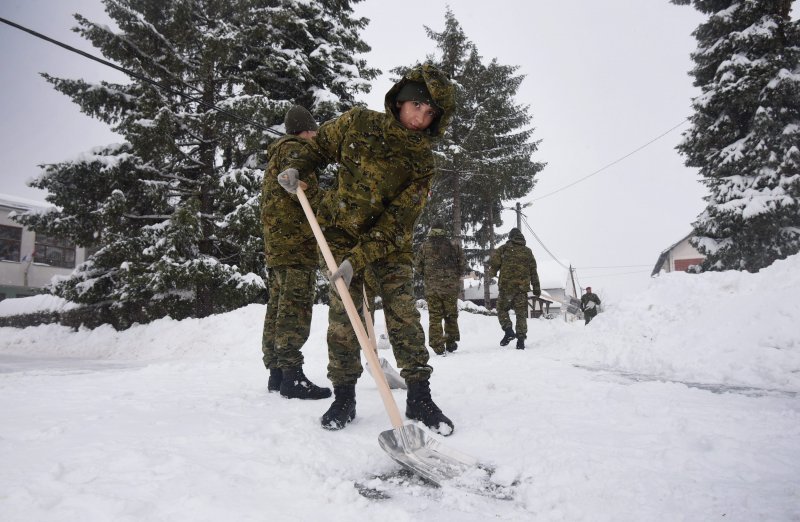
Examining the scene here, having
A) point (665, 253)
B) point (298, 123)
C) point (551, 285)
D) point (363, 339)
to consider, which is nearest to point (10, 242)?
point (298, 123)

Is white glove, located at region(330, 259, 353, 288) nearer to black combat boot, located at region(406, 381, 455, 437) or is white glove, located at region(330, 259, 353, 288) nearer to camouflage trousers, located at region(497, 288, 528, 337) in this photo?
black combat boot, located at region(406, 381, 455, 437)

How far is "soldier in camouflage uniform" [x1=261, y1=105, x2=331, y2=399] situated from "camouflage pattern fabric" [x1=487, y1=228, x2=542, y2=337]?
501cm

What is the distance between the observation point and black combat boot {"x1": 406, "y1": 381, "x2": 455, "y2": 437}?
242 centimetres

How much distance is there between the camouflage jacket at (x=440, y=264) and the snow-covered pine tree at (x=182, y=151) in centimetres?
451

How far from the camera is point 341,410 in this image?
251cm

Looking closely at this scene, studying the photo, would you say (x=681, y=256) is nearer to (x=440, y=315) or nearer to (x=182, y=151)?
(x=440, y=315)

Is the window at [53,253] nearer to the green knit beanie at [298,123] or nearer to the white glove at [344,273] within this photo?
the green knit beanie at [298,123]

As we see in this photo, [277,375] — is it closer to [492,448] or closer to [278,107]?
[492,448]

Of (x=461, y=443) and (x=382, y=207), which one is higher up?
(x=382, y=207)

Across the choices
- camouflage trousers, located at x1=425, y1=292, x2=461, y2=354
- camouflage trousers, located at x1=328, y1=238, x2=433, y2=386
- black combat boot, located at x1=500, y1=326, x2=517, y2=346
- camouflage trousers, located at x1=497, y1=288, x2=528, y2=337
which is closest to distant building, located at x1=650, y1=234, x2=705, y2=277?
camouflage trousers, located at x1=497, y1=288, x2=528, y2=337

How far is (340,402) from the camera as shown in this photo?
8.36ft

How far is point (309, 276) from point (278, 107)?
26.4 ft

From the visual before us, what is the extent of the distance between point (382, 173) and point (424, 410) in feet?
4.66

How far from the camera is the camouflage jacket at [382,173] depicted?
8.33 ft
